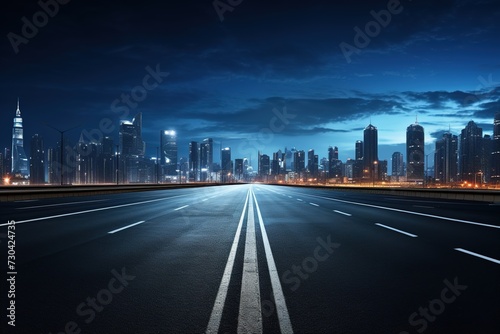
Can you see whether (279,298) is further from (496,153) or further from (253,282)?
(496,153)

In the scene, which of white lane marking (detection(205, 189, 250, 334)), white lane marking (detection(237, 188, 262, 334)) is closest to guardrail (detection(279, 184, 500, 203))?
white lane marking (detection(237, 188, 262, 334))

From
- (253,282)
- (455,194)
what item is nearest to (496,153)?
(455,194)

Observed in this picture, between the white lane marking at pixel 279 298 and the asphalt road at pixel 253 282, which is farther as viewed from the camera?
the asphalt road at pixel 253 282

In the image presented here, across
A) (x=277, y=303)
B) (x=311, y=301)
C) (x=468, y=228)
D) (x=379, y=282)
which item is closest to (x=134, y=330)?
(x=277, y=303)

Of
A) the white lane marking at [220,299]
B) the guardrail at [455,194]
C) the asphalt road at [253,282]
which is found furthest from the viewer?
the guardrail at [455,194]

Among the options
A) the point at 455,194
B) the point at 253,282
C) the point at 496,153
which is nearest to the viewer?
the point at 253,282

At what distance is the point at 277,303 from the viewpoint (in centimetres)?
529

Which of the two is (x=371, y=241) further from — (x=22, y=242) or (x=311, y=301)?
(x=22, y=242)

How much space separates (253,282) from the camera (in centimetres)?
637

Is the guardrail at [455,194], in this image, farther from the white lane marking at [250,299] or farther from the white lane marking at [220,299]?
the white lane marking at [220,299]

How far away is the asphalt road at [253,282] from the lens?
15.1ft

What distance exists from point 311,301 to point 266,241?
211 inches

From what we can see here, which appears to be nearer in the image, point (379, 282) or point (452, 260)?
point (379, 282)

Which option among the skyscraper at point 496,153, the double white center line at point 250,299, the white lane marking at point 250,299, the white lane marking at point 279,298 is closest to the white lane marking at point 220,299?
the double white center line at point 250,299
